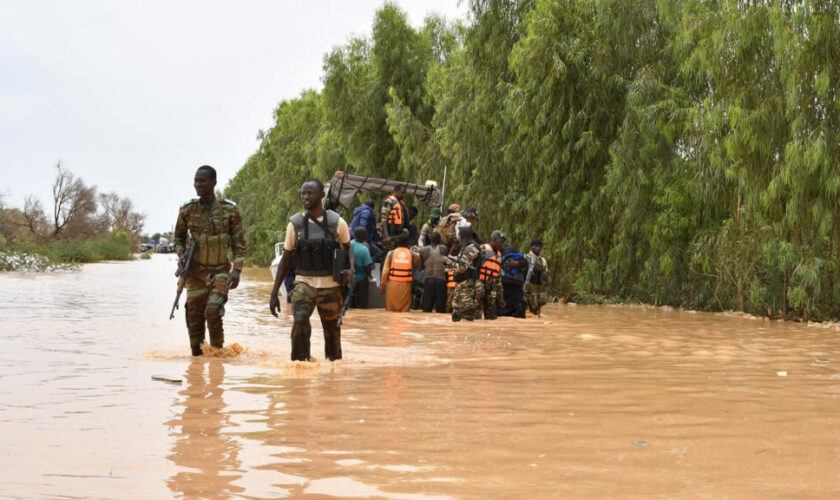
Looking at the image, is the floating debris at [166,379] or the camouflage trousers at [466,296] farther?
the camouflage trousers at [466,296]

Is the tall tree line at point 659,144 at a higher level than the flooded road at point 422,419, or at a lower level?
higher

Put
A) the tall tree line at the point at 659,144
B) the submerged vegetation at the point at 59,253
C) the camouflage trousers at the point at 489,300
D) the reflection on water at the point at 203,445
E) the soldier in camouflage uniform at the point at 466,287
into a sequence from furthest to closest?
the submerged vegetation at the point at 59,253 < the camouflage trousers at the point at 489,300 < the tall tree line at the point at 659,144 < the soldier in camouflage uniform at the point at 466,287 < the reflection on water at the point at 203,445

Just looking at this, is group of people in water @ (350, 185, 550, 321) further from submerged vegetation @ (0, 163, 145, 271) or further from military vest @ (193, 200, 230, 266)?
submerged vegetation @ (0, 163, 145, 271)

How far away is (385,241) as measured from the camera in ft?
60.3

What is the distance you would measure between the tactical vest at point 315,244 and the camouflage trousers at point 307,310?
181 millimetres

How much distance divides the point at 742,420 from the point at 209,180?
5.99 m

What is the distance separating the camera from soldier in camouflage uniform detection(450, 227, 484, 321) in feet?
49.1

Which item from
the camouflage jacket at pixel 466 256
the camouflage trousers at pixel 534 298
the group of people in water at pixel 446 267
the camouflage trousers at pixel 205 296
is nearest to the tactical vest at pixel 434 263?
the group of people in water at pixel 446 267

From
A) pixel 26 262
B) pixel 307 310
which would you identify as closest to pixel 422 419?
pixel 307 310

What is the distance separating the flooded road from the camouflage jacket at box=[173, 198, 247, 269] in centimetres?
124

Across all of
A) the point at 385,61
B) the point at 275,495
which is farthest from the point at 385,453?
the point at 385,61

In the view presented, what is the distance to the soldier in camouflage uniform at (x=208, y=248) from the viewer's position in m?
9.62

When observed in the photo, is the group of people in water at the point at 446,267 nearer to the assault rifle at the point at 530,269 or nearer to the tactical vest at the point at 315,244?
the assault rifle at the point at 530,269

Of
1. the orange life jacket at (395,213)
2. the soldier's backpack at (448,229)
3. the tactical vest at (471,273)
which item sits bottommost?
the tactical vest at (471,273)
